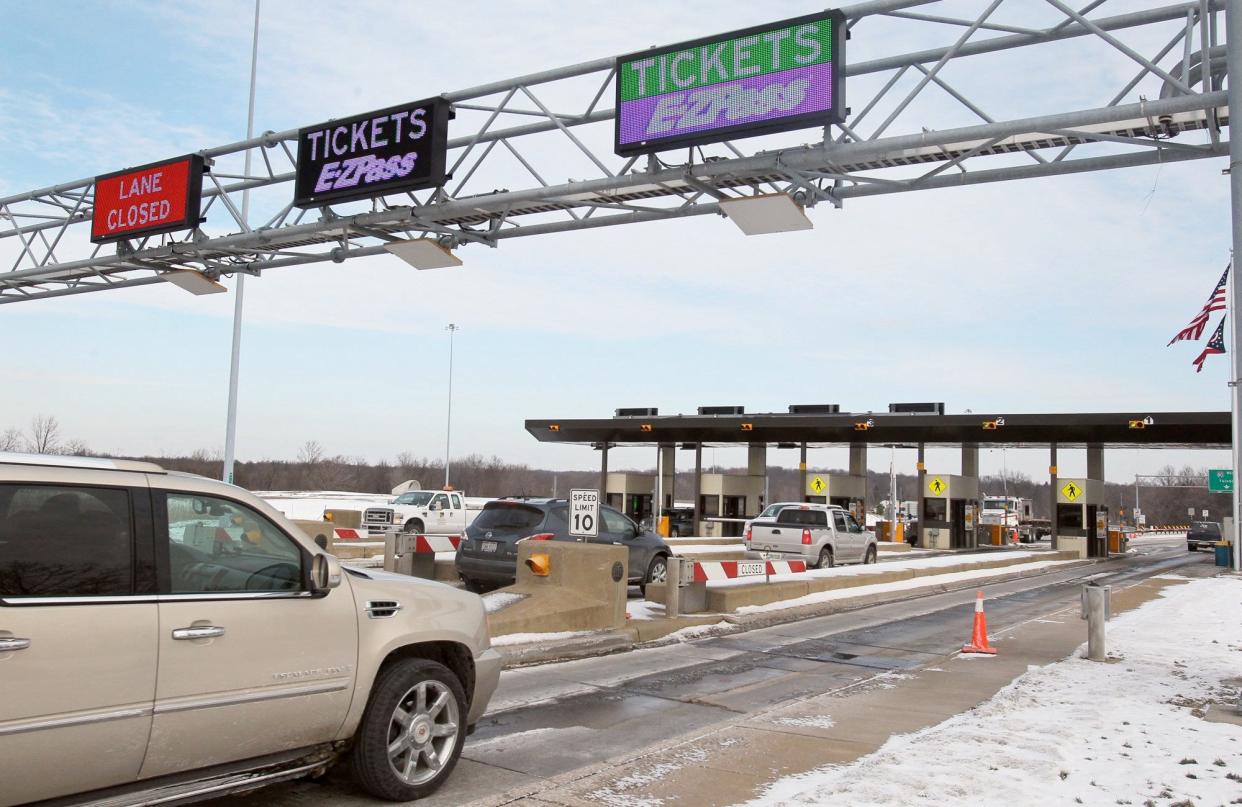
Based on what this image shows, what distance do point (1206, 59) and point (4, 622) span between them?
41.1 ft

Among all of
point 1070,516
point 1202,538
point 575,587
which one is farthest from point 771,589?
point 1202,538

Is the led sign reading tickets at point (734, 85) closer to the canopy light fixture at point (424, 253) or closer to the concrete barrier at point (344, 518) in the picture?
the canopy light fixture at point (424, 253)

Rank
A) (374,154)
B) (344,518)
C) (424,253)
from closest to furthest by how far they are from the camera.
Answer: (374,154) → (424,253) → (344,518)

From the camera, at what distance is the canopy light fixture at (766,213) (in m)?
12.7

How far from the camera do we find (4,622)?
3891 mm

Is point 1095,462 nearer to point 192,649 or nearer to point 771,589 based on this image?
point 771,589

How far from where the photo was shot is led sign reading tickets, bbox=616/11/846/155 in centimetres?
1221

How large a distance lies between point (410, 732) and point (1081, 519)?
1628 inches

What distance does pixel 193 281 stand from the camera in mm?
19875

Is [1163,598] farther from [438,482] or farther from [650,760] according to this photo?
[438,482]

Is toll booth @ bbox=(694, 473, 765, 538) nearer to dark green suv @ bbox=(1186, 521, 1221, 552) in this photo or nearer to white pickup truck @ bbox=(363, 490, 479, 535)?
white pickup truck @ bbox=(363, 490, 479, 535)

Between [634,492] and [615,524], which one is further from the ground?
[634,492]

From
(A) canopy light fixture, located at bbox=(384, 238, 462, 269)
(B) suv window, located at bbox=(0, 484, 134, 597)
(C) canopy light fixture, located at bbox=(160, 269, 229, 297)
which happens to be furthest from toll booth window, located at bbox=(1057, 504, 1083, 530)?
(B) suv window, located at bbox=(0, 484, 134, 597)

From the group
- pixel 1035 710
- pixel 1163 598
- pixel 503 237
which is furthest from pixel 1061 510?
Answer: pixel 1035 710
